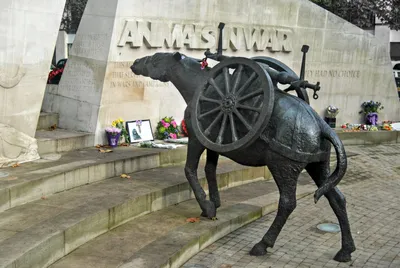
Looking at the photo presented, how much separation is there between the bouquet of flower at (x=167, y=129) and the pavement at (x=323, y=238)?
299 cm

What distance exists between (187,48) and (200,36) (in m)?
0.36

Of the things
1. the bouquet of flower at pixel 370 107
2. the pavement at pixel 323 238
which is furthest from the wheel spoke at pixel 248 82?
the bouquet of flower at pixel 370 107

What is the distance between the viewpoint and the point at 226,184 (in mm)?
9586

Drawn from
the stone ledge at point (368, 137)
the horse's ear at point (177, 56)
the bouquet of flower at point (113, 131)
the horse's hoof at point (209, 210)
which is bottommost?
the horse's hoof at point (209, 210)

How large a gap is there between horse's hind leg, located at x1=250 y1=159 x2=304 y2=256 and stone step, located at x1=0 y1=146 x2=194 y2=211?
2635 millimetres

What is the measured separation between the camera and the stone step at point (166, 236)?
6148 millimetres

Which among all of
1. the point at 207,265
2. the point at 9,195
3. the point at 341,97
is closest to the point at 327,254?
the point at 207,265

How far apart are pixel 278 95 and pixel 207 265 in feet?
6.54

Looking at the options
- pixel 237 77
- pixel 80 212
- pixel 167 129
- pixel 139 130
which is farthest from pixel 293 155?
pixel 167 129

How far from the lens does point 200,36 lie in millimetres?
11891

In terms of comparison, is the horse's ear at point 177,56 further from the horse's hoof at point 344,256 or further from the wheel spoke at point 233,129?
the horse's hoof at point 344,256

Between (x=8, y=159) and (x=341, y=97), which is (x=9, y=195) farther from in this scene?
(x=341, y=97)

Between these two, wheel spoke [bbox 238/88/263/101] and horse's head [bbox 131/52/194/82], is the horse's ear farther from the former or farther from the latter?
wheel spoke [bbox 238/88/263/101]

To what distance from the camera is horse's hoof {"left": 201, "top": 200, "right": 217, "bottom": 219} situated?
758 centimetres
